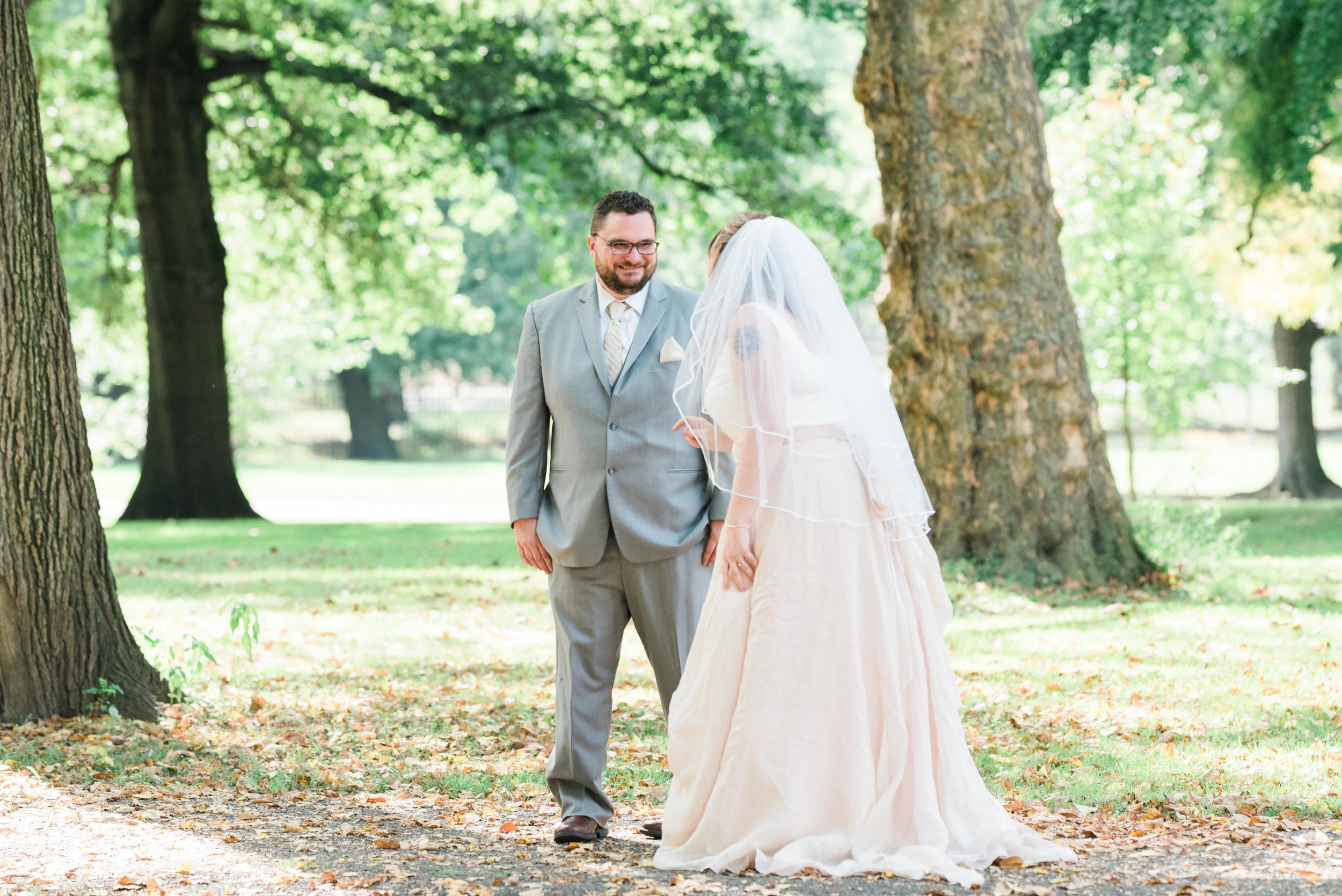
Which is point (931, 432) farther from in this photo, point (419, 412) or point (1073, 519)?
point (419, 412)

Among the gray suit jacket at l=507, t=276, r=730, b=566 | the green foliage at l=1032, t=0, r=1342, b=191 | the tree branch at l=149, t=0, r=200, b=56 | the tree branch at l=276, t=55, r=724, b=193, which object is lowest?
the gray suit jacket at l=507, t=276, r=730, b=566

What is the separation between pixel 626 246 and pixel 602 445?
682 mm

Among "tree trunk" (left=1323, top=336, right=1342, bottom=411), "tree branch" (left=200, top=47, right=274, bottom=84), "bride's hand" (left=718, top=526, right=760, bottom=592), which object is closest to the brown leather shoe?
"bride's hand" (left=718, top=526, right=760, bottom=592)

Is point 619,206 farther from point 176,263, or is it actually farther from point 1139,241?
point 1139,241

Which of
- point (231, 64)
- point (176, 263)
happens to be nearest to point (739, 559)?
point (176, 263)

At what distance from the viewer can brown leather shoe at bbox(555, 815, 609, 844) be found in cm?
459

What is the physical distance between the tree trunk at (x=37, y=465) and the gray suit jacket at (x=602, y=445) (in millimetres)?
2794

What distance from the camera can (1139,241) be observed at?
62.2 feet

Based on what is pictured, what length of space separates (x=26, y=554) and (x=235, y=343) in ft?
88.9

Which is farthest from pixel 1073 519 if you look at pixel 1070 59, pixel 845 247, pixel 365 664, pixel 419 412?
pixel 419 412

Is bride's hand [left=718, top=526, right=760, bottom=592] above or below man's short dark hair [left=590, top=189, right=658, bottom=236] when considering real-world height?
below

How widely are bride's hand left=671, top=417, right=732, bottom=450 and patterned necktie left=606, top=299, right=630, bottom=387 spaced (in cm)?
36

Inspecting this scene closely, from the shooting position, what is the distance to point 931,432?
437 inches

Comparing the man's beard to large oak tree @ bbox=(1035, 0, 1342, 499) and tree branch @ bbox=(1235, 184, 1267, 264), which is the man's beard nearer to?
large oak tree @ bbox=(1035, 0, 1342, 499)
